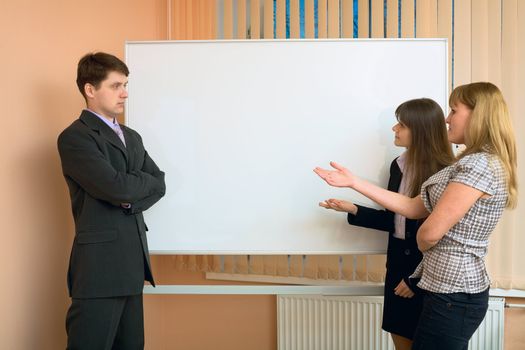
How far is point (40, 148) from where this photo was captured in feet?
7.09

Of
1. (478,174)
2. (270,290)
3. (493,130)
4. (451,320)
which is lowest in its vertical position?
(270,290)

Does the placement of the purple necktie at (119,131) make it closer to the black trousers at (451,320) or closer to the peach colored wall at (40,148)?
the peach colored wall at (40,148)

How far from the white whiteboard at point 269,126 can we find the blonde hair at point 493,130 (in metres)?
0.69

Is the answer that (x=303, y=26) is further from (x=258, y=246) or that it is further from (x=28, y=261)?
(x=28, y=261)

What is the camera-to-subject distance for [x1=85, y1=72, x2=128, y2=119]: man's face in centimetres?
199

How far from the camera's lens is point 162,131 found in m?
2.35

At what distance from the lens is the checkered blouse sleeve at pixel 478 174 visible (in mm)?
1549

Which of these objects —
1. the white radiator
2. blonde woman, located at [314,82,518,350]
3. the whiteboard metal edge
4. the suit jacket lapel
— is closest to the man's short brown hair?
the suit jacket lapel

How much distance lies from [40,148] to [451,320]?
5.33ft

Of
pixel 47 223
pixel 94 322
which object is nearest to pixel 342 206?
pixel 94 322

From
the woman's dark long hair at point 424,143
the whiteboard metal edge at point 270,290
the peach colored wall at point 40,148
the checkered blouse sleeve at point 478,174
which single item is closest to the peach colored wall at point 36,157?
the peach colored wall at point 40,148

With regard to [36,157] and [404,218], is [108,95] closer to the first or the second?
[36,157]

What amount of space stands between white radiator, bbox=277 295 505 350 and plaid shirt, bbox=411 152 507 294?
1.26m

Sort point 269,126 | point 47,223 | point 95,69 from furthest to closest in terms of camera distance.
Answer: point 269,126
point 47,223
point 95,69
